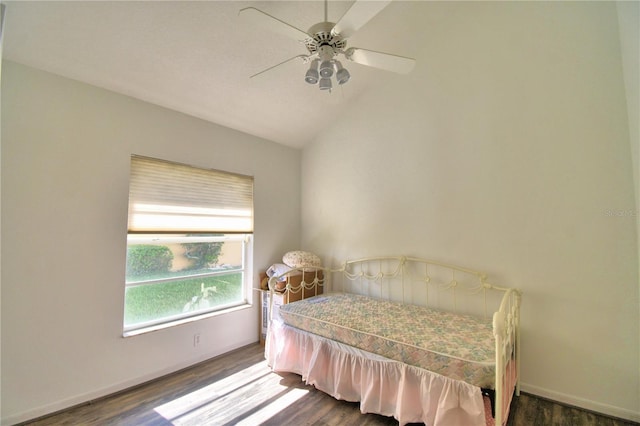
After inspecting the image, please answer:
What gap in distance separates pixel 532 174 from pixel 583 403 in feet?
5.88

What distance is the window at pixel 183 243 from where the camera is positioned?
2516mm

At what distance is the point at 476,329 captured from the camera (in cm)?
216

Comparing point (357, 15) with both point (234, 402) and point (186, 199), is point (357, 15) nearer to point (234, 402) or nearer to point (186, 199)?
point (186, 199)

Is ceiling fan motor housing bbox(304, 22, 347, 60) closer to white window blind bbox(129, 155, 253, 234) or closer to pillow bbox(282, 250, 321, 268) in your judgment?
white window blind bbox(129, 155, 253, 234)

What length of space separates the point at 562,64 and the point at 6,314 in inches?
177

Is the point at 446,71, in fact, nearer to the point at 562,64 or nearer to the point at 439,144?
the point at 439,144

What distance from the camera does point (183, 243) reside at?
A: 9.34ft

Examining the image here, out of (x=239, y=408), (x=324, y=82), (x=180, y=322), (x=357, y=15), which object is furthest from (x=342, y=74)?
(x=180, y=322)

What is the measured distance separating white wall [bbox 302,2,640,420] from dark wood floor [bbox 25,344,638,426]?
0.25 m

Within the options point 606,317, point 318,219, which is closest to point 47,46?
point 318,219

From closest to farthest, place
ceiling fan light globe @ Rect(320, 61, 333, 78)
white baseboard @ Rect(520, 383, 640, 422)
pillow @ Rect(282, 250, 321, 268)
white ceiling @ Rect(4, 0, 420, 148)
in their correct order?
ceiling fan light globe @ Rect(320, 61, 333, 78)
white ceiling @ Rect(4, 0, 420, 148)
white baseboard @ Rect(520, 383, 640, 422)
pillow @ Rect(282, 250, 321, 268)

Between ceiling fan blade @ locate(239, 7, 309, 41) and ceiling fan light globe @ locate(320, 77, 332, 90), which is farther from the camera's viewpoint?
ceiling fan light globe @ locate(320, 77, 332, 90)

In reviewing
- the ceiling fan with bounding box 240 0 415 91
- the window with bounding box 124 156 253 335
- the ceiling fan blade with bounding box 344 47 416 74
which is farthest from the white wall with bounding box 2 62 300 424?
the ceiling fan blade with bounding box 344 47 416 74

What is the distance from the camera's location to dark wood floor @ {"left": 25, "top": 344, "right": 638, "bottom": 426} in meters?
1.98
